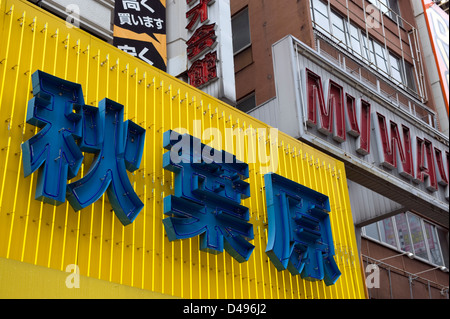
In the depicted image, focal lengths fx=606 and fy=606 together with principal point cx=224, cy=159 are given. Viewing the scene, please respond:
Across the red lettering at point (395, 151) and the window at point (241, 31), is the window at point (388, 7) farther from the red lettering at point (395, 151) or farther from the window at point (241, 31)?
the red lettering at point (395, 151)

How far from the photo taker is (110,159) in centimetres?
823

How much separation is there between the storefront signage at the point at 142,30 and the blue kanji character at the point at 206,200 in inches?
170

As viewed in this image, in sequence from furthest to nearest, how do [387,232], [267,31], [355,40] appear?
[387,232] < [355,40] < [267,31]

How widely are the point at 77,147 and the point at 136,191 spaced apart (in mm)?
1253

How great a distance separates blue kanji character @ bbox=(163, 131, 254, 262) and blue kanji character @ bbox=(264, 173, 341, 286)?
0.75 meters

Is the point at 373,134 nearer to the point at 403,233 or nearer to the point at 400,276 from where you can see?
the point at 400,276

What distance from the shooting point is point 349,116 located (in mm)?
14016

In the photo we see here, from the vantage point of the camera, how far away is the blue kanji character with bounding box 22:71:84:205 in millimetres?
7262

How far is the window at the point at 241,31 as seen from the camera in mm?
20141

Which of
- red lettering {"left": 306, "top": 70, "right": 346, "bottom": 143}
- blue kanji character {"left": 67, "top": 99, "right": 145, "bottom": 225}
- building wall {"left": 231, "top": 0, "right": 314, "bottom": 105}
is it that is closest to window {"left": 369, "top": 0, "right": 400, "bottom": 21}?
building wall {"left": 231, "top": 0, "right": 314, "bottom": 105}

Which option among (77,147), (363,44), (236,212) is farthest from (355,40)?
(77,147)

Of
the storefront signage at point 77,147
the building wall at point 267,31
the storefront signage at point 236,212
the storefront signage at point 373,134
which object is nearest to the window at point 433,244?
the building wall at point 267,31

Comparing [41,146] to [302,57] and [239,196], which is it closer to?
[239,196]

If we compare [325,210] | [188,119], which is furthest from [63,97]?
[325,210]
